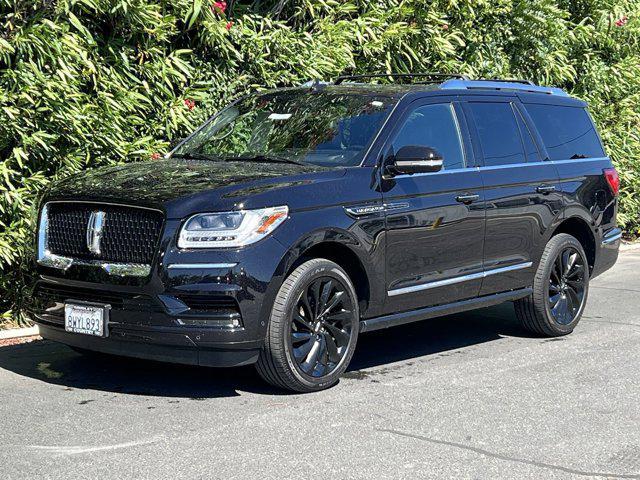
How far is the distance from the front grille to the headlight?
0.19m

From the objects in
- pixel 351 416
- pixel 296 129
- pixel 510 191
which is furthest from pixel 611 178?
pixel 351 416

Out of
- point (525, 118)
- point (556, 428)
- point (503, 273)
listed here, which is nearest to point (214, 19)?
point (525, 118)

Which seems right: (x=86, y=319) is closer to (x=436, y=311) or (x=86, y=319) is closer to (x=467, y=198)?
(x=436, y=311)

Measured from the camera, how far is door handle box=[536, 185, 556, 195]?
27.6ft

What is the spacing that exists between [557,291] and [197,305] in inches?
145

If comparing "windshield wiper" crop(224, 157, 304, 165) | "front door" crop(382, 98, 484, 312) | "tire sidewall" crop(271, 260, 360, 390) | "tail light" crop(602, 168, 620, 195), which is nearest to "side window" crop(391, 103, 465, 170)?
"front door" crop(382, 98, 484, 312)

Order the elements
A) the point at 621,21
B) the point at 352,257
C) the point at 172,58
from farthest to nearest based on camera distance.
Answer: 1. the point at 621,21
2. the point at 172,58
3. the point at 352,257

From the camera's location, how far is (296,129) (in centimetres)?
761

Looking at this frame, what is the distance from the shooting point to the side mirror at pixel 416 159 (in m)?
7.04

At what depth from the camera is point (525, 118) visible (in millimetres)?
8641

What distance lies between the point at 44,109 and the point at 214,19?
6.43 feet

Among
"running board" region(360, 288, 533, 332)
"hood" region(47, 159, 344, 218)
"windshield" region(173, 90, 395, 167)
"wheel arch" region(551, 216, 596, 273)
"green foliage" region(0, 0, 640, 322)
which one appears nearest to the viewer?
"hood" region(47, 159, 344, 218)

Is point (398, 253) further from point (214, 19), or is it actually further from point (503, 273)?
point (214, 19)

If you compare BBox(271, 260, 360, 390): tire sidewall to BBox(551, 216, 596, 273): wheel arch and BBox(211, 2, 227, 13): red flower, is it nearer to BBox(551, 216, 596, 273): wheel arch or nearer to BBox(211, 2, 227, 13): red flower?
BBox(551, 216, 596, 273): wheel arch
